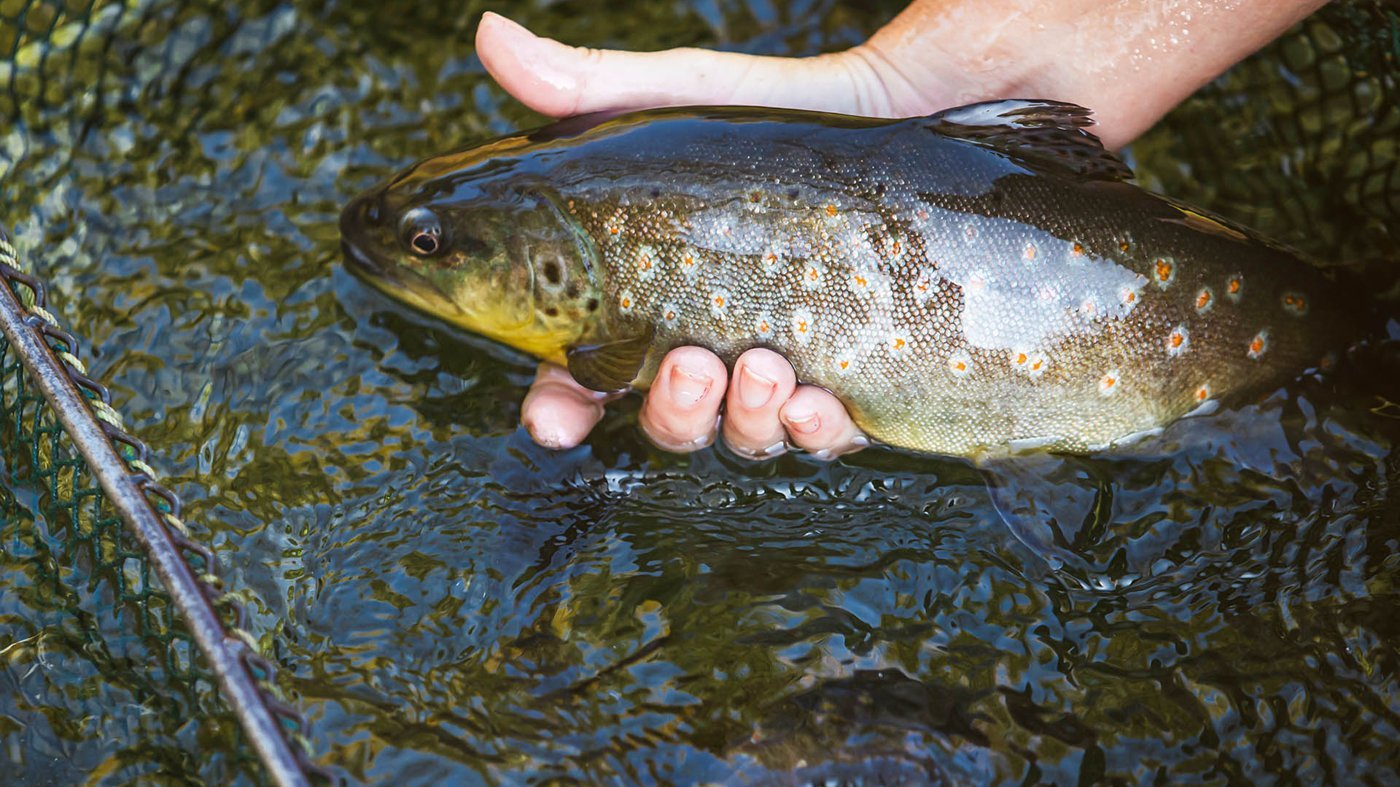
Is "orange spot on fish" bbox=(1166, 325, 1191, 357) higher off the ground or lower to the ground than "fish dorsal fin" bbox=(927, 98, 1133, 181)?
lower

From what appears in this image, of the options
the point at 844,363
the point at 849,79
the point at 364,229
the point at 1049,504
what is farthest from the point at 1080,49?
the point at 364,229

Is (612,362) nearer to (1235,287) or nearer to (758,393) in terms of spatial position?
(758,393)

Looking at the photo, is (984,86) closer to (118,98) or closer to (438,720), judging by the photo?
(438,720)

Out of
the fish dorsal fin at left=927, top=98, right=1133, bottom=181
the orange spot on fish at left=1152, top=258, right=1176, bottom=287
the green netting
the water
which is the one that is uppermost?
the fish dorsal fin at left=927, top=98, right=1133, bottom=181

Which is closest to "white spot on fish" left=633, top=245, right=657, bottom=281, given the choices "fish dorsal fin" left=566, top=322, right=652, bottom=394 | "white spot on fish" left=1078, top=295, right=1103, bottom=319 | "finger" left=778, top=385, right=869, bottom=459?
"fish dorsal fin" left=566, top=322, right=652, bottom=394

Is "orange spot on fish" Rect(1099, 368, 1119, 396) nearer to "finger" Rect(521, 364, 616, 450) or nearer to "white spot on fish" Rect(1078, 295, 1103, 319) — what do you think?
"white spot on fish" Rect(1078, 295, 1103, 319)

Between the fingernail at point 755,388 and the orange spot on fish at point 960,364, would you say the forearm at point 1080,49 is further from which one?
the fingernail at point 755,388

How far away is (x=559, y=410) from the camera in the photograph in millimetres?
3156

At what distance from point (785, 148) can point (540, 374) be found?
1.03m

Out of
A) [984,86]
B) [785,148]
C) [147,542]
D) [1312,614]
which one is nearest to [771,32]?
[984,86]

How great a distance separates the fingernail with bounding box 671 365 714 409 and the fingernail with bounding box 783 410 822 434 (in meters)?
0.23

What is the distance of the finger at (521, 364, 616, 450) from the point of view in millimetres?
3146

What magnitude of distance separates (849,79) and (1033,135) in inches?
26.8

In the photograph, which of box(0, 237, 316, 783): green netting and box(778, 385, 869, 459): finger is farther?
box(778, 385, 869, 459): finger
